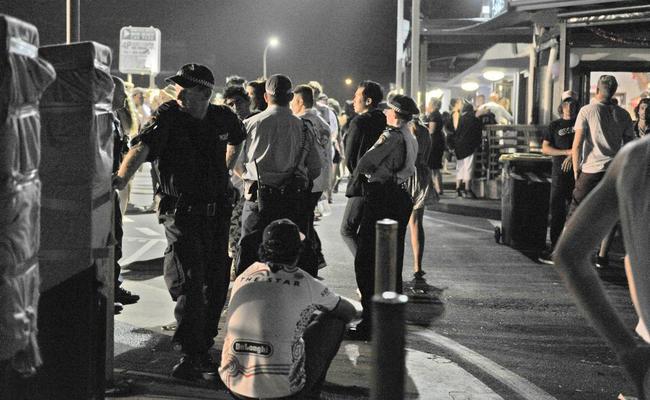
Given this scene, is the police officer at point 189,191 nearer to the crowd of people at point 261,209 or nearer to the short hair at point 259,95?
the crowd of people at point 261,209

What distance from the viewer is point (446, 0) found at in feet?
115

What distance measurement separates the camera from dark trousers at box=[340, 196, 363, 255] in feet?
25.8

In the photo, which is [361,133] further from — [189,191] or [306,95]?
[189,191]

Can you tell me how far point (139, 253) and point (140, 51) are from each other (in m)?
21.7

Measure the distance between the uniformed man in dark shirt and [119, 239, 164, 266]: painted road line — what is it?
3.47 metres

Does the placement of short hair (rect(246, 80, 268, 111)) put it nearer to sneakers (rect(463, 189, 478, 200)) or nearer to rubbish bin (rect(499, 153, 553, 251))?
rubbish bin (rect(499, 153, 553, 251))

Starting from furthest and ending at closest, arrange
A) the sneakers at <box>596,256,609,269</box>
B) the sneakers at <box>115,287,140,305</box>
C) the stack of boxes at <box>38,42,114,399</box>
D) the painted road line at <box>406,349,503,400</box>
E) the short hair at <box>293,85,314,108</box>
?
1. the sneakers at <box>596,256,609,269</box>
2. the short hair at <box>293,85,314,108</box>
3. the sneakers at <box>115,287,140,305</box>
4. the painted road line at <box>406,349,503,400</box>
5. the stack of boxes at <box>38,42,114,399</box>

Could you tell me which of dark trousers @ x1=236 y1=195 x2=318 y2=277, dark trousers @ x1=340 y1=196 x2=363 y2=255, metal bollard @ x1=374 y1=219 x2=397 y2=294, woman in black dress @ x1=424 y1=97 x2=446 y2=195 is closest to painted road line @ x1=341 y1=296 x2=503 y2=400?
dark trousers @ x1=236 y1=195 x2=318 y2=277

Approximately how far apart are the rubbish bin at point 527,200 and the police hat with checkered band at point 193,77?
6819 millimetres

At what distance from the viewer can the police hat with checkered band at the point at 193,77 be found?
6.04 meters

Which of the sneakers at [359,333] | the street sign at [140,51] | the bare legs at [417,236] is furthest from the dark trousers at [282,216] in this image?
the street sign at [140,51]

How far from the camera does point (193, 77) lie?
607 centimetres

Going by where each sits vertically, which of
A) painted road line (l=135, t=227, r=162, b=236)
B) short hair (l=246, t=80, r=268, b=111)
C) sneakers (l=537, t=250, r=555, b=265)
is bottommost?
sneakers (l=537, t=250, r=555, b=265)

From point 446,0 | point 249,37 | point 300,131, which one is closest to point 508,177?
point 300,131
